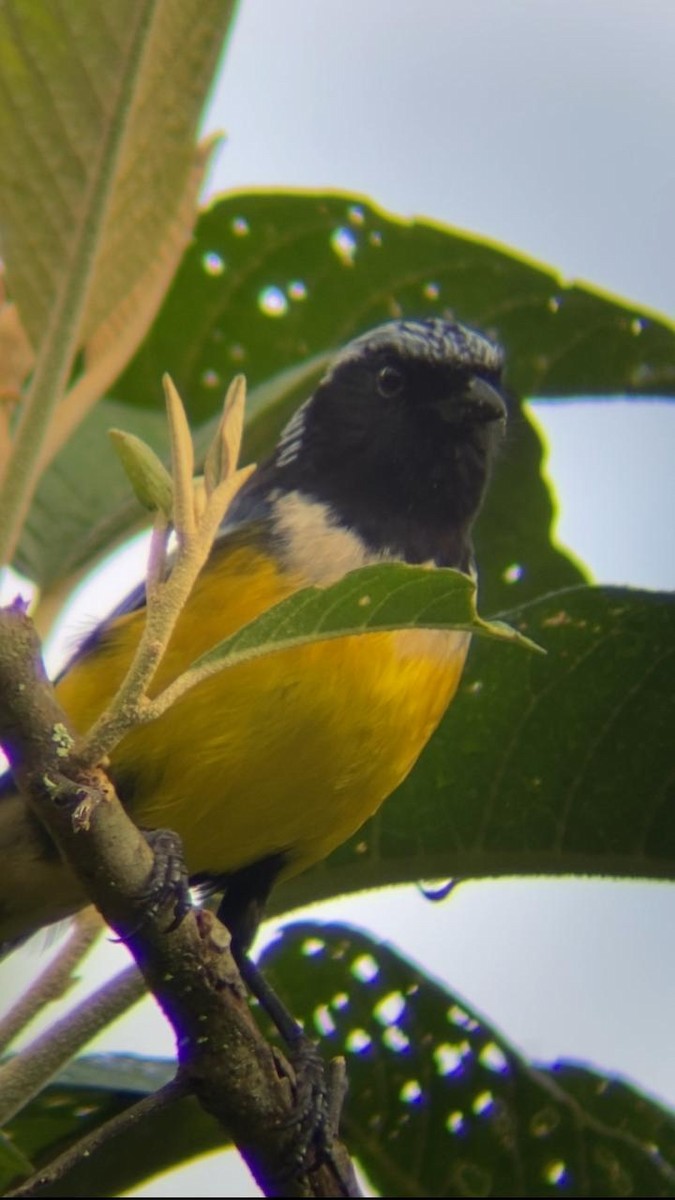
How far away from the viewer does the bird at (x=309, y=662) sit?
304 cm

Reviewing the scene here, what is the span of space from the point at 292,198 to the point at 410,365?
456mm

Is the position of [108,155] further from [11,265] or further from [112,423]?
[112,423]

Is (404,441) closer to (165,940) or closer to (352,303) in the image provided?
(352,303)

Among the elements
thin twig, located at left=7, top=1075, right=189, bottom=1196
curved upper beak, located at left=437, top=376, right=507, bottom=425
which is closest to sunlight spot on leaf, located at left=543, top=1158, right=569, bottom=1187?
thin twig, located at left=7, top=1075, right=189, bottom=1196

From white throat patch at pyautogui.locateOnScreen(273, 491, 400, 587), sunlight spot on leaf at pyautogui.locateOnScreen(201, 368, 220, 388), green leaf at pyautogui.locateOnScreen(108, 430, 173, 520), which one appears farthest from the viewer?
sunlight spot on leaf at pyautogui.locateOnScreen(201, 368, 220, 388)

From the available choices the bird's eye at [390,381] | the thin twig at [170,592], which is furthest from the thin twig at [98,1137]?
the bird's eye at [390,381]

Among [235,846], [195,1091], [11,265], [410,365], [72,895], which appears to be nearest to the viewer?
[195,1091]

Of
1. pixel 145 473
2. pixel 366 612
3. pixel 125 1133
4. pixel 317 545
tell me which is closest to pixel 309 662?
pixel 317 545

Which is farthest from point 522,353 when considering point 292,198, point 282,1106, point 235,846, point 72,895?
point 282,1106

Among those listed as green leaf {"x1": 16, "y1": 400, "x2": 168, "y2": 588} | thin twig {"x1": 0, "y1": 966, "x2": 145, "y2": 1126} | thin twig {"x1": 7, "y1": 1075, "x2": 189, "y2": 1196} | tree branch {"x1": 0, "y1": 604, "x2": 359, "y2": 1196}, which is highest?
green leaf {"x1": 16, "y1": 400, "x2": 168, "y2": 588}

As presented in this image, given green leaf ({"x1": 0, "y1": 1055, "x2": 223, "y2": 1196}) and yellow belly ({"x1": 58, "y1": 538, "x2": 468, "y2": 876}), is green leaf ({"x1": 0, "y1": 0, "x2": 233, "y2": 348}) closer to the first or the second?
yellow belly ({"x1": 58, "y1": 538, "x2": 468, "y2": 876})

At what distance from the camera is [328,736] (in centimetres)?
304

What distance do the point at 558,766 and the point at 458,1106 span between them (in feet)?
2.19

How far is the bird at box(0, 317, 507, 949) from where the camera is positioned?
3.04 m
